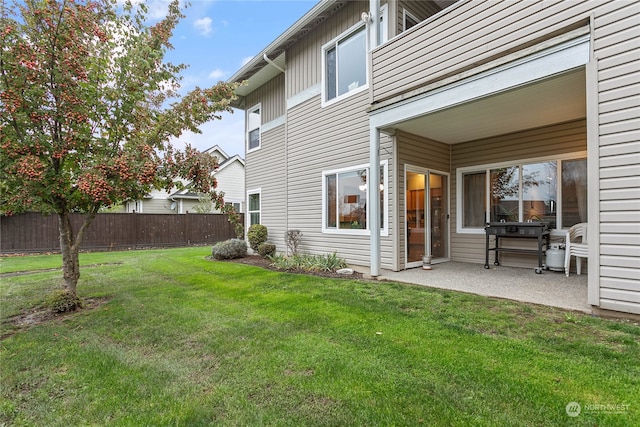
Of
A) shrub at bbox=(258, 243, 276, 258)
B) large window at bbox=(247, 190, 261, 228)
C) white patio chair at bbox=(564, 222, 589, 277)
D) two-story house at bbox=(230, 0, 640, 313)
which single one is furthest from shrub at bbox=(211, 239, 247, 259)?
white patio chair at bbox=(564, 222, 589, 277)

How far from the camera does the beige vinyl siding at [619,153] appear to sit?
312 centimetres

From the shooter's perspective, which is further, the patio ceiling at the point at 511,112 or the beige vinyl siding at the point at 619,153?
the patio ceiling at the point at 511,112

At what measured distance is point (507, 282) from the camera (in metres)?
5.03

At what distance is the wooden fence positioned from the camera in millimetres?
11297

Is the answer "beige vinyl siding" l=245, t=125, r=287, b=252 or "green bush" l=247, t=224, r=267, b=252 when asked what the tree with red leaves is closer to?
"beige vinyl siding" l=245, t=125, r=287, b=252

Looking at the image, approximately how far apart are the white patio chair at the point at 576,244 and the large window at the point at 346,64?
506 cm

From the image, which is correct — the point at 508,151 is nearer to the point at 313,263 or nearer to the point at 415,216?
the point at 415,216

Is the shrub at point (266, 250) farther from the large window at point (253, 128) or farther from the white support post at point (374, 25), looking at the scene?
the white support post at point (374, 25)

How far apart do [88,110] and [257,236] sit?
6.14 metres

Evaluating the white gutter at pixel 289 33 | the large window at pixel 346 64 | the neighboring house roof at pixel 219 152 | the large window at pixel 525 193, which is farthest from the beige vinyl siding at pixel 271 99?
the neighboring house roof at pixel 219 152

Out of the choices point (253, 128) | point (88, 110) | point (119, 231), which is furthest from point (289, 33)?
point (119, 231)

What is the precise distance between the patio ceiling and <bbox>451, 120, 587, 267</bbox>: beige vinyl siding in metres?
0.22

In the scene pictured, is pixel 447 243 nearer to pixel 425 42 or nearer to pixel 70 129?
pixel 425 42

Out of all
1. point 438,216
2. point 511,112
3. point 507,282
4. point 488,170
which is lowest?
point 507,282
